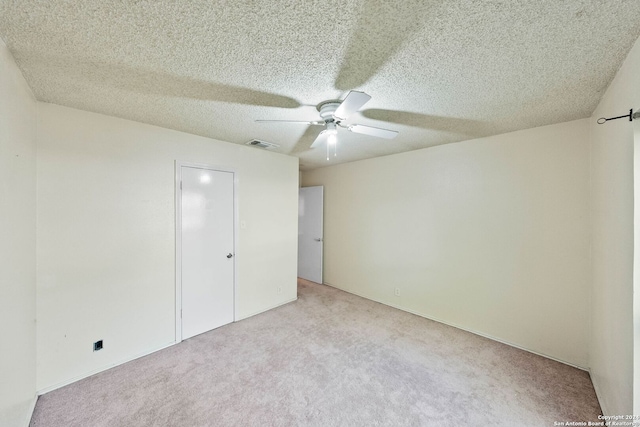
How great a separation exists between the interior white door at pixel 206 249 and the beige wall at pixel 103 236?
14 cm

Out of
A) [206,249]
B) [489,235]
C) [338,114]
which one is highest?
[338,114]

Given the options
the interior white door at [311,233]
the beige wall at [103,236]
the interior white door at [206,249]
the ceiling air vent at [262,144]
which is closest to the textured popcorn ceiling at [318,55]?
the beige wall at [103,236]

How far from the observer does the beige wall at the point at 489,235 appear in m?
2.37

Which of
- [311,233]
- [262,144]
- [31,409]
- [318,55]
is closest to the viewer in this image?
[318,55]

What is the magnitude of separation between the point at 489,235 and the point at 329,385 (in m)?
2.33

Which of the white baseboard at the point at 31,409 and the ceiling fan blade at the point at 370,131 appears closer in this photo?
the white baseboard at the point at 31,409

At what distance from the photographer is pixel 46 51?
1.36 metres

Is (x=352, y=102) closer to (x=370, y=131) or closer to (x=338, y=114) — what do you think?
(x=338, y=114)

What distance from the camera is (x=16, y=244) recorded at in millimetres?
1533

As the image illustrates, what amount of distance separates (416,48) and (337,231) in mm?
3476

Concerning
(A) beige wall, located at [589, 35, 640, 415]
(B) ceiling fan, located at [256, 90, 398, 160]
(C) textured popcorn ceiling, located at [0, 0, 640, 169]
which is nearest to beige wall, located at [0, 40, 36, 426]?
(C) textured popcorn ceiling, located at [0, 0, 640, 169]

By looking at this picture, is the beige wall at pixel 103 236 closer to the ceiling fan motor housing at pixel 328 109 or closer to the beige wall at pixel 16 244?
the beige wall at pixel 16 244

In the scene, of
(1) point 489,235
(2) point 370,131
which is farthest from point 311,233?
(2) point 370,131

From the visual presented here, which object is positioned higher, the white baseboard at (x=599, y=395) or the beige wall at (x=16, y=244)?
the beige wall at (x=16, y=244)
